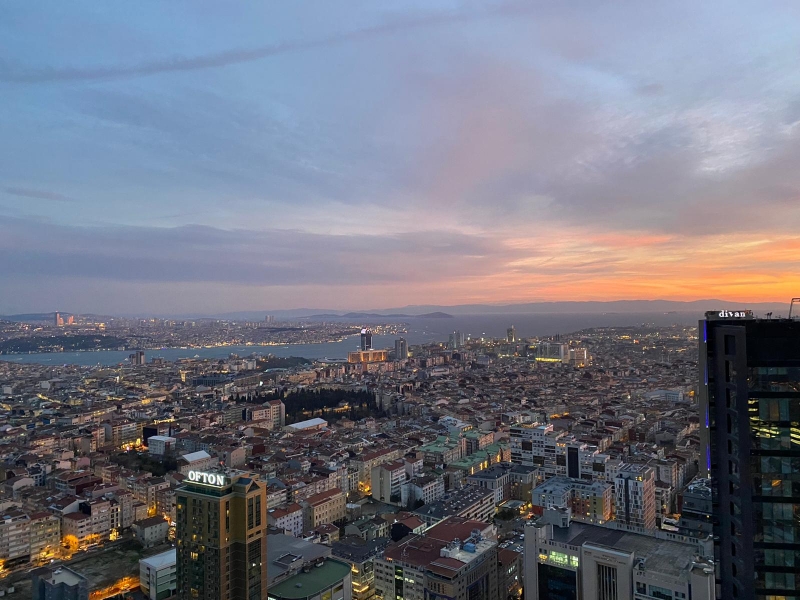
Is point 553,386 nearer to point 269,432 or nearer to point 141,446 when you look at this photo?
point 269,432

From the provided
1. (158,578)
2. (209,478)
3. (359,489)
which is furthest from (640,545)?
(359,489)

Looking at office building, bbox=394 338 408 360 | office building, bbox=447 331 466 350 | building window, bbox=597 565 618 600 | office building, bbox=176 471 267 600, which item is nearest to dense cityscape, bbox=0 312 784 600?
office building, bbox=176 471 267 600

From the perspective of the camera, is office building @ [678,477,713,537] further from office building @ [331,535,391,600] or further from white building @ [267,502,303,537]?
white building @ [267,502,303,537]

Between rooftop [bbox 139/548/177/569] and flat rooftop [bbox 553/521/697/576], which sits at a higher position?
flat rooftop [bbox 553/521/697/576]

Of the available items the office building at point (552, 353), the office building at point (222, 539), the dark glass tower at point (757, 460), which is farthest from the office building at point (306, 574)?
the office building at point (552, 353)

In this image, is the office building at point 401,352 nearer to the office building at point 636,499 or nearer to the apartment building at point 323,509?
the apartment building at point 323,509
